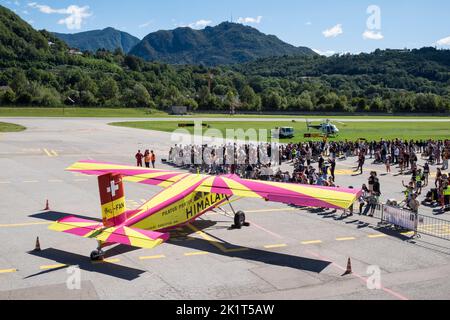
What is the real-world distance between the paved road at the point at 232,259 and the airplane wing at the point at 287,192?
2119 mm

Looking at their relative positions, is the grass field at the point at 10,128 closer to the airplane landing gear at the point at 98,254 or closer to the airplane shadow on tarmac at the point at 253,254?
the airplane shadow on tarmac at the point at 253,254

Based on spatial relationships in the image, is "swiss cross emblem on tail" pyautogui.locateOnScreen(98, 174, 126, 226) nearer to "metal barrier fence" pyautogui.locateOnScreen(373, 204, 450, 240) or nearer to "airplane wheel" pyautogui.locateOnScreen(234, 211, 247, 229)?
"airplane wheel" pyautogui.locateOnScreen(234, 211, 247, 229)

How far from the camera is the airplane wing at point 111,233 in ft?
44.6

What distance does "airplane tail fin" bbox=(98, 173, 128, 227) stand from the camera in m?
14.8

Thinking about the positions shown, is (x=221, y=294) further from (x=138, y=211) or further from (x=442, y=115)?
(x=442, y=115)

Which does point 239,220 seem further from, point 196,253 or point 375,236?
point 375,236

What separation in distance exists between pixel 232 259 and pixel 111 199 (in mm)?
4783

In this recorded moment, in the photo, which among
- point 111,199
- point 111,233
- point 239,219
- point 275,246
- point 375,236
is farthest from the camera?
point 239,219

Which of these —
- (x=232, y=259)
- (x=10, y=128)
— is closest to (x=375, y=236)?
(x=232, y=259)

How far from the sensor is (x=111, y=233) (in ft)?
46.5

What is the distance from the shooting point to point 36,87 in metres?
145

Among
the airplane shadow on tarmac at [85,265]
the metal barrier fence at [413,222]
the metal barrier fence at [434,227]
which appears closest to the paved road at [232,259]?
the airplane shadow on tarmac at [85,265]

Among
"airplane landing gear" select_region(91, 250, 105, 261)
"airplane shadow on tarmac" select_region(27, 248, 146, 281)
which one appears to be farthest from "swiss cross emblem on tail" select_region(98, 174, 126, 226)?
"airplane shadow on tarmac" select_region(27, 248, 146, 281)
